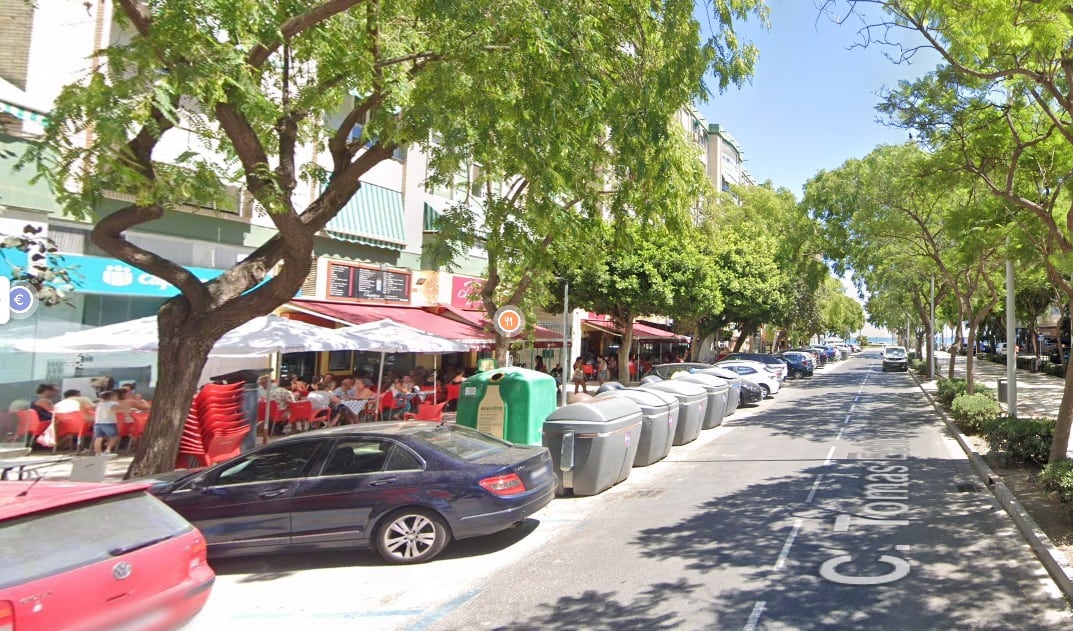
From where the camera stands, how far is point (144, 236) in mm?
14859

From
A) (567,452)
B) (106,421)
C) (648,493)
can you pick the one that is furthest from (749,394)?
(106,421)

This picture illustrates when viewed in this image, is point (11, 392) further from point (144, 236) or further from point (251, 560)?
point (251, 560)

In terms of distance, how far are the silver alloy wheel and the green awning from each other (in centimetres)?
1289

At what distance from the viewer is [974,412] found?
559 inches

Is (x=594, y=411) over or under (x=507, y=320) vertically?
under

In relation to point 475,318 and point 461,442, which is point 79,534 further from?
point 475,318

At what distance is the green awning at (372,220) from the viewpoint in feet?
61.2

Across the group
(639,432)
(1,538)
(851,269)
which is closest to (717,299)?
(851,269)

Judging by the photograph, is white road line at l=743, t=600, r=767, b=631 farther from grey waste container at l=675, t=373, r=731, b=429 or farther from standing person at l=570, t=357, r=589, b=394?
standing person at l=570, t=357, r=589, b=394

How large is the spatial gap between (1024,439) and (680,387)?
5.90m

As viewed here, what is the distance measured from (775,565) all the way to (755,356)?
28343 millimetres

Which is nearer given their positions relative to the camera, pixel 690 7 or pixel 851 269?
pixel 690 7

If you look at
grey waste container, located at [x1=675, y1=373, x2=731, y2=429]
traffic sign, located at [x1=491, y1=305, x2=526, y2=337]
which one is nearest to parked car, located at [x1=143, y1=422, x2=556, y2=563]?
traffic sign, located at [x1=491, y1=305, x2=526, y2=337]

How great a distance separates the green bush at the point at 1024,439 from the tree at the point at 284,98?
678cm
